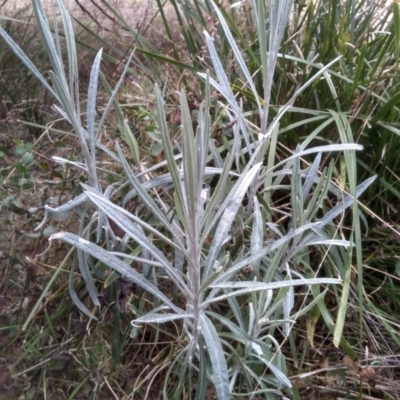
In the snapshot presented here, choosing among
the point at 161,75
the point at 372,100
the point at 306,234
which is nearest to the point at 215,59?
the point at 306,234

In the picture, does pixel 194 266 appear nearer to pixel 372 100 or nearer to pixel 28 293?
pixel 28 293

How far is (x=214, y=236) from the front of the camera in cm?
73

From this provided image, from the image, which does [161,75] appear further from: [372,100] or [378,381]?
[378,381]

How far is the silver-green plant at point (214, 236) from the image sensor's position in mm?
653

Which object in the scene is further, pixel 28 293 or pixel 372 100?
pixel 372 100

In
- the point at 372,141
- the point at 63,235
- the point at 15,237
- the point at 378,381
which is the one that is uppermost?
the point at 63,235

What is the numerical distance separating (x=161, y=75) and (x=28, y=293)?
619mm

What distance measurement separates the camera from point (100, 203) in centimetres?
64

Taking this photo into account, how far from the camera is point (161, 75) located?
1388 mm

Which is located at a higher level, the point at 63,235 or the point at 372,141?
the point at 63,235

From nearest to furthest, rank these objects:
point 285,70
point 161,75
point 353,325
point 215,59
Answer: point 215,59, point 353,325, point 285,70, point 161,75

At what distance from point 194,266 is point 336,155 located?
56 cm

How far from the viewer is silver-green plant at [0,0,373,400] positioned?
25.7 inches

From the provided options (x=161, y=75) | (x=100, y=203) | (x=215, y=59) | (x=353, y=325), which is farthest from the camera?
(x=161, y=75)
